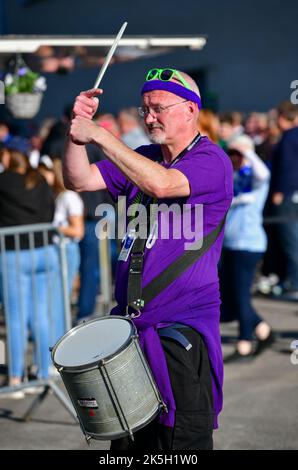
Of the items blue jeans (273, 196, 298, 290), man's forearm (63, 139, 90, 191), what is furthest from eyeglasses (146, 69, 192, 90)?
blue jeans (273, 196, 298, 290)

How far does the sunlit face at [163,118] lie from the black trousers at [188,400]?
0.80 metres

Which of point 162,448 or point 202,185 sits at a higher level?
point 202,185

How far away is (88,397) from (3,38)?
197 inches

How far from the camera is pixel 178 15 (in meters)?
20.8

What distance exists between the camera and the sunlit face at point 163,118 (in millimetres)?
4043

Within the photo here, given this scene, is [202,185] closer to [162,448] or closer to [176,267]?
[176,267]

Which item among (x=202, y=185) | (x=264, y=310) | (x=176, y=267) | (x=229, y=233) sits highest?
(x=202, y=185)

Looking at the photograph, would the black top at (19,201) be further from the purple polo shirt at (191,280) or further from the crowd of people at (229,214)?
the purple polo shirt at (191,280)

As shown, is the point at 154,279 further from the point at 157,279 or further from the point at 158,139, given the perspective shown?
the point at 158,139

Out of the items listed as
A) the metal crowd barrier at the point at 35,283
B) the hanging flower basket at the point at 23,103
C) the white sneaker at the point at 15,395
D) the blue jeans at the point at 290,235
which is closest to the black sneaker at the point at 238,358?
the metal crowd barrier at the point at 35,283

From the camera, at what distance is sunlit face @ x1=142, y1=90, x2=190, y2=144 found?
13.3 feet

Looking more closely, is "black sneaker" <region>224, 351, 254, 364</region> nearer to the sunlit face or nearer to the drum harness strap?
the drum harness strap

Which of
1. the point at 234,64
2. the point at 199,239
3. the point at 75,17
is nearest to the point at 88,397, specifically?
the point at 199,239
